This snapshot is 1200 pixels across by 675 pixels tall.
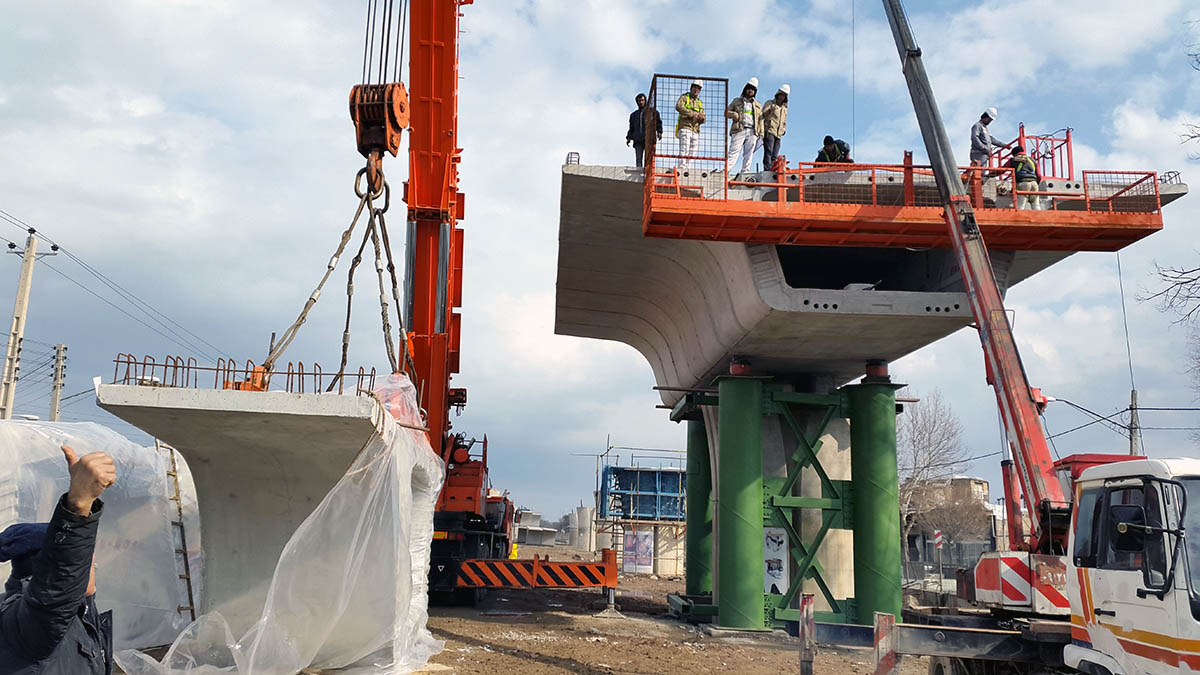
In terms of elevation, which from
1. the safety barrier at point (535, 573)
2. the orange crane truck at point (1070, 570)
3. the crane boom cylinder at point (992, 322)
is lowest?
the safety barrier at point (535, 573)

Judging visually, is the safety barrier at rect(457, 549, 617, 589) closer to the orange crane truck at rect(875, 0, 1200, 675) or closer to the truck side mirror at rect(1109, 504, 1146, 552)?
the orange crane truck at rect(875, 0, 1200, 675)

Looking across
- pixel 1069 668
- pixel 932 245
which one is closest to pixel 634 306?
pixel 932 245

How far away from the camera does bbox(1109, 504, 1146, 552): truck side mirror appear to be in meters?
5.96

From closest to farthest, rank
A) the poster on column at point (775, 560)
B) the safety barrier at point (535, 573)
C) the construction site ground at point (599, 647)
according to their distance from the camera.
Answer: the construction site ground at point (599, 647), the safety barrier at point (535, 573), the poster on column at point (775, 560)

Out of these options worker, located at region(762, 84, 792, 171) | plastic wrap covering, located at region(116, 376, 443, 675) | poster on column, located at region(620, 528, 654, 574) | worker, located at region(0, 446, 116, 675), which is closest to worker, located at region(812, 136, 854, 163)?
worker, located at region(762, 84, 792, 171)

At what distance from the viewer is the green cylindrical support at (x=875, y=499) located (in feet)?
52.9

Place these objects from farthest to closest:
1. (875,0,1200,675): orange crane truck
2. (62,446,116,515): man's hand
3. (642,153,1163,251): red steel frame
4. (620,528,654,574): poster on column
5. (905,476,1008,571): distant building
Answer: (905,476,1008,571): distant building
(620,528,654,574): poster on column
(642,153,1163,251): red steel frame
(875,0,1200,675): orange crane truck
(62,446,116,515): man's hand

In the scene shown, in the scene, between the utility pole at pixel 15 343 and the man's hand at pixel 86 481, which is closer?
the man's hand at pixel 86 481

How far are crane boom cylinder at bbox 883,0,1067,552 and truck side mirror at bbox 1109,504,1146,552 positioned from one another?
180 centimetres

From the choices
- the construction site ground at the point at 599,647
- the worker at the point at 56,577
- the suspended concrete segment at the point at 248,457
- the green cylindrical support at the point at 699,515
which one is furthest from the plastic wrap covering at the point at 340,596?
the green cylindrical support at the point at 699,515

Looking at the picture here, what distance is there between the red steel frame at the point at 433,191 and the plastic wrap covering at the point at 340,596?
4.85m

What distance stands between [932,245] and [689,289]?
5145mm

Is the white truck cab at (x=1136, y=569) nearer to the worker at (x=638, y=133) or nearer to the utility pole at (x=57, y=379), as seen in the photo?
the worker at (x=638, y=133)

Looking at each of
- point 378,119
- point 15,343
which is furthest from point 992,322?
point 15,343
